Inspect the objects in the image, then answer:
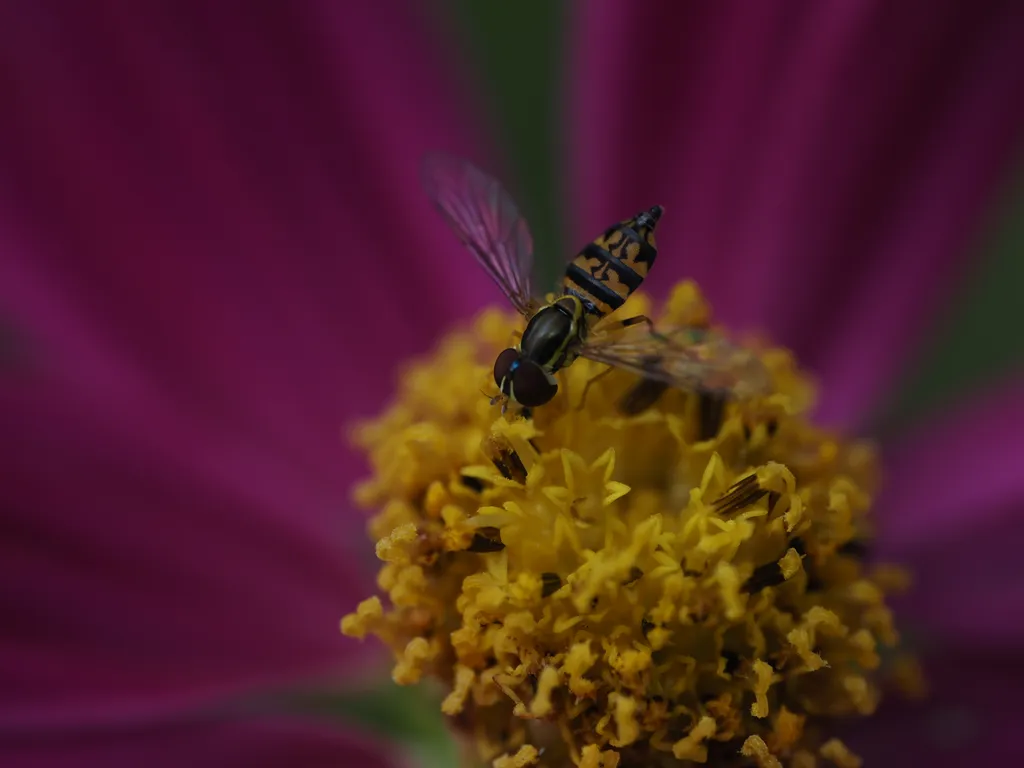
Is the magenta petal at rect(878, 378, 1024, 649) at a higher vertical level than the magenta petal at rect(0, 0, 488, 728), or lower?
lower

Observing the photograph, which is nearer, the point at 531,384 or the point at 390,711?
the point at 531,384

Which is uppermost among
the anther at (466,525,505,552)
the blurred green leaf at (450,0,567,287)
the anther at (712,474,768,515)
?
the blurred green leaf at (450,0,567,287)

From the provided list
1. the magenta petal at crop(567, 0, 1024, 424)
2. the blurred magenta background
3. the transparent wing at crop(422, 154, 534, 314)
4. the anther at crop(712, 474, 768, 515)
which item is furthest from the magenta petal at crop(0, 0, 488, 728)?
the anther at crop(712, 474, 768, 515)

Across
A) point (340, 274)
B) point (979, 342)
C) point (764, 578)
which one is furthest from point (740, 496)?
point (979, 342)

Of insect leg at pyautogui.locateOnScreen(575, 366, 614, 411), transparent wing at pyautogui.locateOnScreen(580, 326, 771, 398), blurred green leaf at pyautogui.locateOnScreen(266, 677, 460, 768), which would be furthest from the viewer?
blurred green leaf at pyautogui.locateOnScreen(266, 677, 460, 768)

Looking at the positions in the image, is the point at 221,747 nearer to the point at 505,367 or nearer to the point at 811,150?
the point at 505,367

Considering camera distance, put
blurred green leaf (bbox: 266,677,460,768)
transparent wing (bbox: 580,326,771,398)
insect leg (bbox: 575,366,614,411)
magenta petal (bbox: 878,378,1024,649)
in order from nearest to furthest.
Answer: transparent wing (bbox: 580,326,771,398)
insect leg (bbox: 575,366,614,411)
blurred green leaf (bbox: 266,677,460,768)
magenta petal (bbox: 878,378,1024,649)

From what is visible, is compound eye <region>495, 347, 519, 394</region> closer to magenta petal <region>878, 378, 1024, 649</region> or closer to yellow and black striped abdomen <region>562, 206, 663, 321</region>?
yellow and black striped abdomen <region>562, 206, 663, 321</region>

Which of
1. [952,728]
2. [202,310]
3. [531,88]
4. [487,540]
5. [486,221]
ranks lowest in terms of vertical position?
[952,728]
